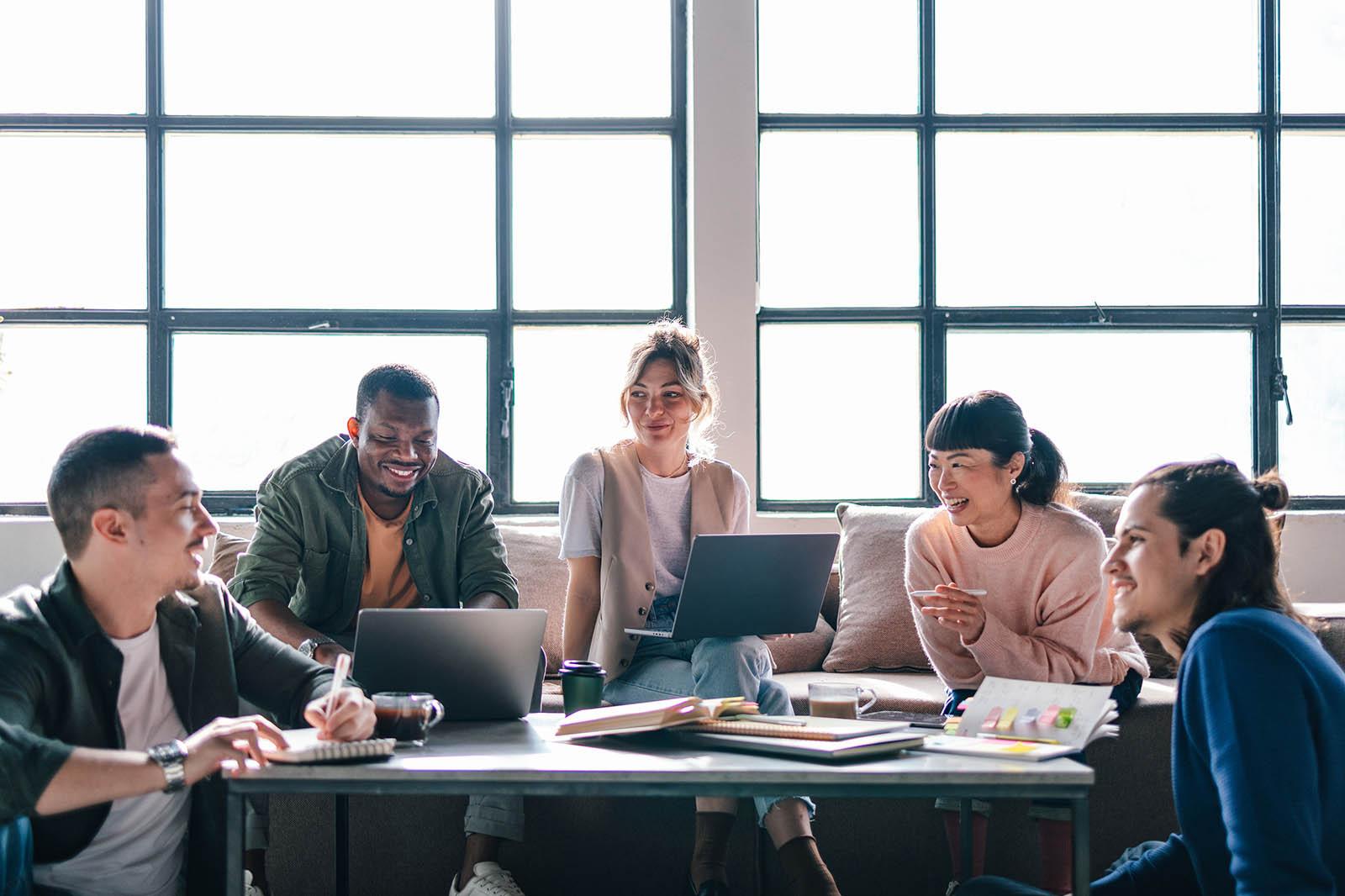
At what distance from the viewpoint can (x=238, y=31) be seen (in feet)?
13.2

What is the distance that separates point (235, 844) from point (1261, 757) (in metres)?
1.17

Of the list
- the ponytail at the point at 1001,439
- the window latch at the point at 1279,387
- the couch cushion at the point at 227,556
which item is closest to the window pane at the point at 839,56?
the window latch at the point at 1279,387

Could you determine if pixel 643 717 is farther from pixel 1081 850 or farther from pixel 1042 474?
pixel 1042 474

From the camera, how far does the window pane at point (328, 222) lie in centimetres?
401

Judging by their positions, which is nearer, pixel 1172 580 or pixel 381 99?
pixel 1172 580

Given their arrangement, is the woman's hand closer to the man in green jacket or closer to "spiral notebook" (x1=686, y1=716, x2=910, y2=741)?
"spiral notebook" (x1=686, y1=716, x2=910, y2=741)

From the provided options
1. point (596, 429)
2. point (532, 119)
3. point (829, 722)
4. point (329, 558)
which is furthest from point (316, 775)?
point (532, 119)

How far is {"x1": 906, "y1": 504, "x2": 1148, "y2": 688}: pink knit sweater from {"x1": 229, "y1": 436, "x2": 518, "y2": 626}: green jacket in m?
0.91

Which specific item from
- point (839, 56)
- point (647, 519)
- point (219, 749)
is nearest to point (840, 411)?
point (839, 56)

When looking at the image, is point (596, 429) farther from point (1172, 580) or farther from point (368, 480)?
point (1172, 580)

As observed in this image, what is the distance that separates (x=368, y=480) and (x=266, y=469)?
1501 mm

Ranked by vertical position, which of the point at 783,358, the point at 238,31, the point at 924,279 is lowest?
the point at 783,358

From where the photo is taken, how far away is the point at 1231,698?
139 cm

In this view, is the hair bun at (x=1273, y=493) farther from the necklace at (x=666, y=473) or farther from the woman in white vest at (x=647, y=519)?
the necklace at (x=666, y=473)
